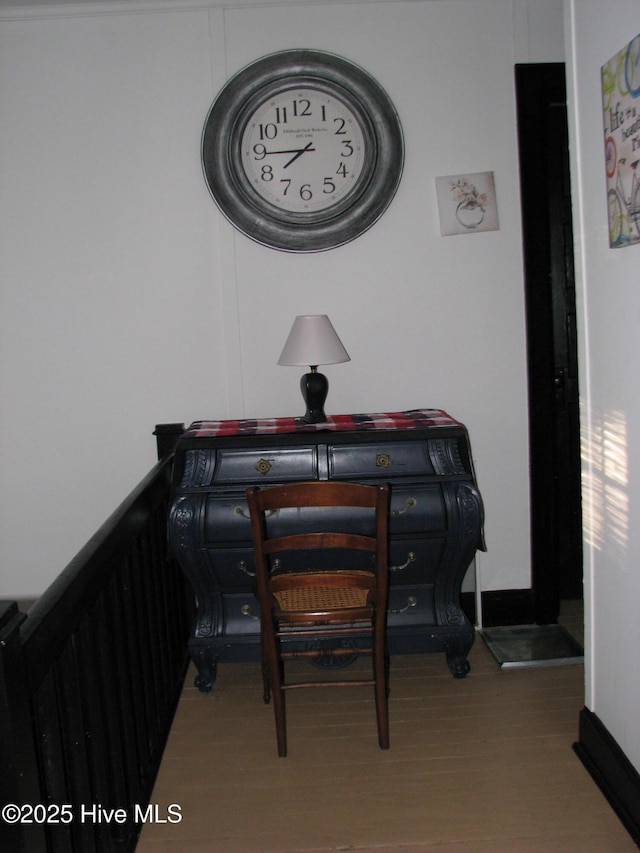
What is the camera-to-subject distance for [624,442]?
6.87 feet

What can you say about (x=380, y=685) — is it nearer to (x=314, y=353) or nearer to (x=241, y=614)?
(x=241, y=614)

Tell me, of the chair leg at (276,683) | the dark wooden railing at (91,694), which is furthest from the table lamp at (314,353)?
the chair leg at (276,683)

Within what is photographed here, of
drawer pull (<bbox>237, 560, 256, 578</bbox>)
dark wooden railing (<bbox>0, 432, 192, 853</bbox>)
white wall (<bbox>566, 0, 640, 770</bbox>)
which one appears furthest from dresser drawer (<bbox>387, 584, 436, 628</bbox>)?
dark wooden railing (<bbox>0, 432, 192, 853</bbox>)

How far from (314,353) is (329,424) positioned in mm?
298

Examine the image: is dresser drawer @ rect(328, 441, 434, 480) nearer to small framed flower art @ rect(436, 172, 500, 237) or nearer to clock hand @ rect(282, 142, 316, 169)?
small framed flower art @ rect(436, 172, 500, 237)

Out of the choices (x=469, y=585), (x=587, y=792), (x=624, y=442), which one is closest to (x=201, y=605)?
(x=469, y=585)

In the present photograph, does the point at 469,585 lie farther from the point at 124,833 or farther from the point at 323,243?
the point at 124,833

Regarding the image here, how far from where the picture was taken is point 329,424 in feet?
9.94

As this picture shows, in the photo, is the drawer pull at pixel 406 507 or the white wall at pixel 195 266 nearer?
the drawer pull at pixel 406 507

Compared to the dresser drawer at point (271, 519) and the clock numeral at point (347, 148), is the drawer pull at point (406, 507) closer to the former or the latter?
the dresser drawer at point (271, 519)

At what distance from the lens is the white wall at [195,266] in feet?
10.3

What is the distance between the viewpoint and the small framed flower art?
10.5 ft

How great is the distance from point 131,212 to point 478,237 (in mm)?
1490

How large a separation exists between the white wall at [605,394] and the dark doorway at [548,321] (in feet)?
3.03
